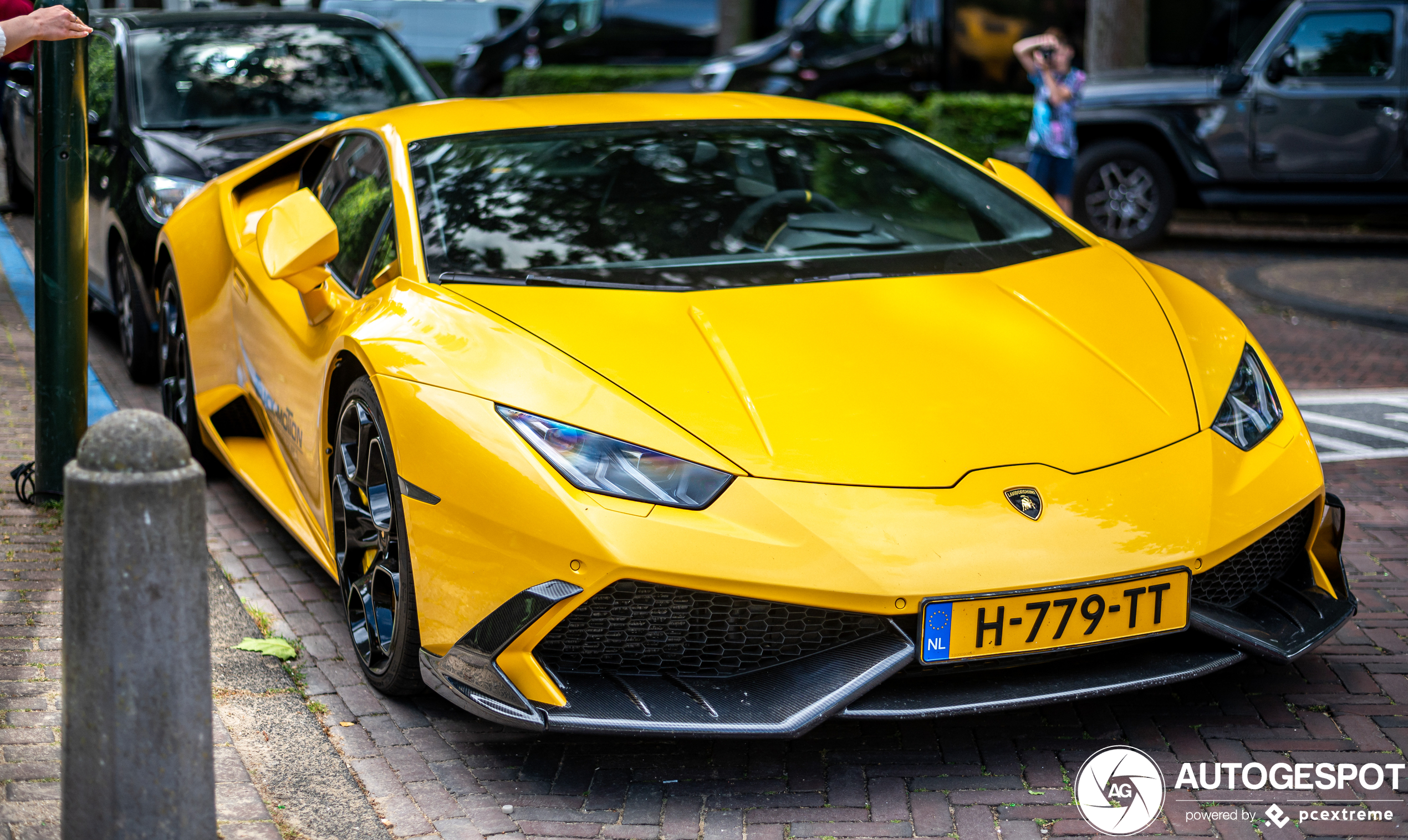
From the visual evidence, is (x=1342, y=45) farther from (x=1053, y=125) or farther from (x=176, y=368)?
(x=176, y=368)

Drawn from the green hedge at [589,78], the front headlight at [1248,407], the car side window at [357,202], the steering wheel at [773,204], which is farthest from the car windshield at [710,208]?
the green hedge at [589,78]

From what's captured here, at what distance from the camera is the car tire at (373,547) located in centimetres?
324

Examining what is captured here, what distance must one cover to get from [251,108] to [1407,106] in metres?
7.55

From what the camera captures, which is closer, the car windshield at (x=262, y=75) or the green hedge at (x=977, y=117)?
the car windshield at (x=262, y=75)

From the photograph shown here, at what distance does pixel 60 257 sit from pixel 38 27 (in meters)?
0.95

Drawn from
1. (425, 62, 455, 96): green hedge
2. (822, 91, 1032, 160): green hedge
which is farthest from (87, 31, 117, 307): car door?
(425, 62, 455, 96): green hedge

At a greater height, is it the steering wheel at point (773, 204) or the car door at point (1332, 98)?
the steering wheel at point (773, 204)

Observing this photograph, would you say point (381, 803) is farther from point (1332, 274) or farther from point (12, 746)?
point (1332, 274)

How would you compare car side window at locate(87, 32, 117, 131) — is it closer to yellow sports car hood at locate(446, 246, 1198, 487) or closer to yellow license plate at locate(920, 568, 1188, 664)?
yellow sports car hood at locate(446, 246, 1198, 487)

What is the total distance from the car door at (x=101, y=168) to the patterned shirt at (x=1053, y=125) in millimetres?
5532

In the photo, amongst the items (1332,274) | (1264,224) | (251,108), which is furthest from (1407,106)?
(251,108)

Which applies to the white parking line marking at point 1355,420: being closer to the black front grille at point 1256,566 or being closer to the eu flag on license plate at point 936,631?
the black front grille at point 1256,566

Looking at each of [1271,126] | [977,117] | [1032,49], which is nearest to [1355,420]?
[1032,49]

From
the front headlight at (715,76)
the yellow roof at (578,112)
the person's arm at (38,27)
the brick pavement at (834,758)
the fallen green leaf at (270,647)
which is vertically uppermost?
the person's arm at (38,27)
